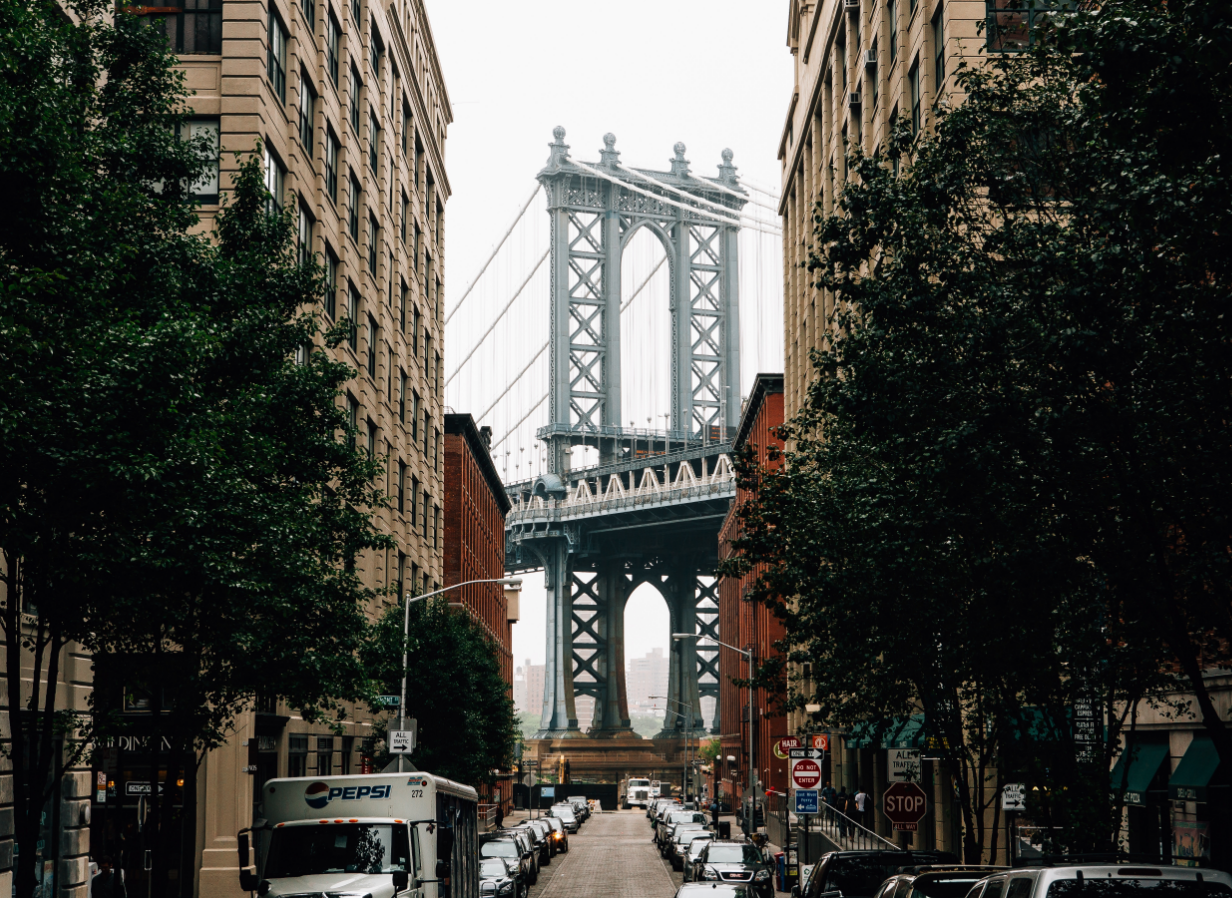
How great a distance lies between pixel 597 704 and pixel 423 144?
117 meters

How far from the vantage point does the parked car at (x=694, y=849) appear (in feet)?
133

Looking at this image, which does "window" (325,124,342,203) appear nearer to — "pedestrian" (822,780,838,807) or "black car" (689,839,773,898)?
"black car" (689,839,773,898)

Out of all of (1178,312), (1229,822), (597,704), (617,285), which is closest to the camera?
(1178,312)

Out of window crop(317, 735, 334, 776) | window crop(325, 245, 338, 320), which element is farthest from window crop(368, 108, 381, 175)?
window crop(317, 735, 334, 776)

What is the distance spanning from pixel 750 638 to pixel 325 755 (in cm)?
4975

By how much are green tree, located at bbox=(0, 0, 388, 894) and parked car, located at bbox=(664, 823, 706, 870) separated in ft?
95.8

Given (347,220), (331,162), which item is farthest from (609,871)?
(331,162)

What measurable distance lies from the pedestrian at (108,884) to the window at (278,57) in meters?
18.6

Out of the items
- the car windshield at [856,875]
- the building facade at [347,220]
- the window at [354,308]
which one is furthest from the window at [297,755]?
the car windshield at [856,875]

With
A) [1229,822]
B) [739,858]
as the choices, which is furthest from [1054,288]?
[739,858]

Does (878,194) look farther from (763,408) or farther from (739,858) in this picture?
(763,408)

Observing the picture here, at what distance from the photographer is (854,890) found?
23.0m

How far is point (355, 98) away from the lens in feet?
156

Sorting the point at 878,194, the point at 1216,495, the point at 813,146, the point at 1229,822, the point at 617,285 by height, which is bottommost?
the point at 1229,822
